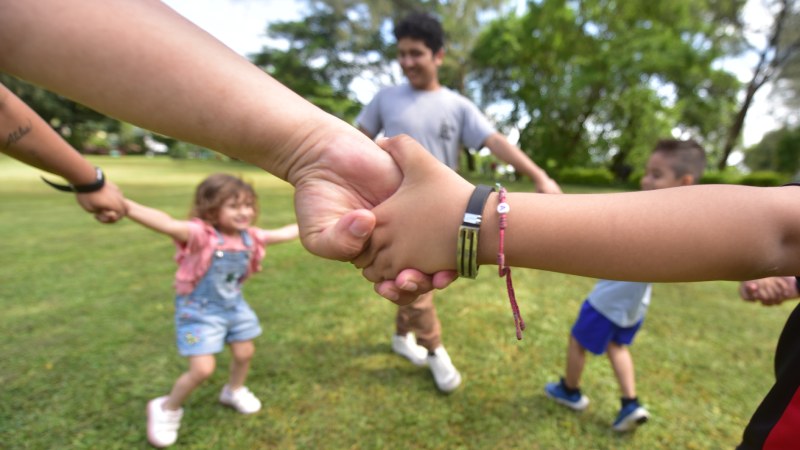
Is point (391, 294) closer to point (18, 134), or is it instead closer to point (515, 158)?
point (18, 134)

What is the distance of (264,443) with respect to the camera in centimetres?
237

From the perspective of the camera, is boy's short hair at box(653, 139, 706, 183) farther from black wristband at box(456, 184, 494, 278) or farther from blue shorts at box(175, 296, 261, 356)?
blue shorts at box(175, 296, 261, 356)

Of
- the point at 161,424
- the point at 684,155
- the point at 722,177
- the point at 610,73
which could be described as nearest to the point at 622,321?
the point at 684,155

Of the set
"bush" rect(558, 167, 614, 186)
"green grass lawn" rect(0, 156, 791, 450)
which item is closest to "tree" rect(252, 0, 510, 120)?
"bush" rect(558, 167, 614, 186)

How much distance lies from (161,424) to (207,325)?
612 mm

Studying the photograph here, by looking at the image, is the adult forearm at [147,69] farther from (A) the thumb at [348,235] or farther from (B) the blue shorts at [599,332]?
(B) the blue shorts at [599,332]

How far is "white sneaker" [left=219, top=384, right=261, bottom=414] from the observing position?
2.59 m

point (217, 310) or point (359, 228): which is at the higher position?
point (359, 228)

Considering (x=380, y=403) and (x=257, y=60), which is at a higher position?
(x=257, y=60)

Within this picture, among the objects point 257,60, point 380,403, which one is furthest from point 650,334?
point 257,60

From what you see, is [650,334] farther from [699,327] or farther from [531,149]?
[531,149]

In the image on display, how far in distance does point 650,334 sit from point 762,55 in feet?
89.7

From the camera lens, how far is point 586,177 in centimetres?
2208

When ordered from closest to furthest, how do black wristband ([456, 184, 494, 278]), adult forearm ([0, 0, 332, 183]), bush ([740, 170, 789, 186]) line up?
adult forearm ([0, 0, 332, 183]) → black wristband ([456, 184, 494, 278]) → bush ([740, 170, 789, 186])
